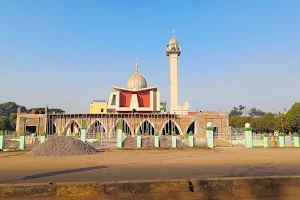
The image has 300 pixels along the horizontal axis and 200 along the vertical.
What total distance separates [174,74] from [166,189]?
1869 inches

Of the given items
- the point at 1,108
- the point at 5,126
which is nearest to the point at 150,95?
the point at 5,126

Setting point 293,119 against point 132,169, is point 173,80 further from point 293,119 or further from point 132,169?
point 132,169

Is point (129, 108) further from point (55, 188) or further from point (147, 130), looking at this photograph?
point (55, 188)

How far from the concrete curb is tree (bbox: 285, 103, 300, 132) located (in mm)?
42011

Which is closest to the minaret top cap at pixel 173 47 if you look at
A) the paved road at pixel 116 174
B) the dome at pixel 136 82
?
the dome at pixel 136 82

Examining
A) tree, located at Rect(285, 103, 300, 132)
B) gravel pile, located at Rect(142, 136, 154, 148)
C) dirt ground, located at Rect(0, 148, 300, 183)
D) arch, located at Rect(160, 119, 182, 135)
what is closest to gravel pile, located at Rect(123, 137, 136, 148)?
gravel pile, located at Rect(142, 136, 154, 148)

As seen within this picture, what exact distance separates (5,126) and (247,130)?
5620 centimetres

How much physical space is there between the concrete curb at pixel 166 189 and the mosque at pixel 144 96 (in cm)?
4209

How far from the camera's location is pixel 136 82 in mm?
53531

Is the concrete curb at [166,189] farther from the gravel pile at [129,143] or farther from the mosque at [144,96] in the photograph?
the mosque at [144,96]

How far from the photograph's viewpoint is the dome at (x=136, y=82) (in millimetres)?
53341

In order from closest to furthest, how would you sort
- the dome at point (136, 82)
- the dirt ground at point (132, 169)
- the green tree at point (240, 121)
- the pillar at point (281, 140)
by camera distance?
the dirt ground at point (132, 169) < the pillar at point (281, 140) < the dome at point (136, 82) < the green tree at point (240, 121)

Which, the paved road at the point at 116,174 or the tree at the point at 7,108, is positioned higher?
the tree at the point at 7,108

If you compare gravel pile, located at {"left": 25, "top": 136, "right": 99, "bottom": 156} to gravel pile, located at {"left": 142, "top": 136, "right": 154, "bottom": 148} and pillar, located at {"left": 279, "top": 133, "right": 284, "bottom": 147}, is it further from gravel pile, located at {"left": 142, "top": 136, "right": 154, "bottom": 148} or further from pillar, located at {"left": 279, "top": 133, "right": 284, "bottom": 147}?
pillar, located at {"left": 279, "top": 133, "right": 284, "bottom": 147}
